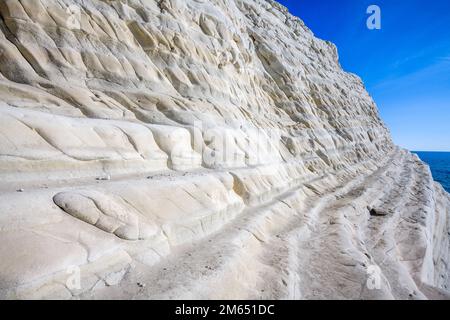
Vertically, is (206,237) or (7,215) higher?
(7,215)

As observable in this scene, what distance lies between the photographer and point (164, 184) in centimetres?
593

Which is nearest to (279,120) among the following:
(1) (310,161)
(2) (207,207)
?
(1) (310,161)

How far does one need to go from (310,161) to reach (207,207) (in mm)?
9937

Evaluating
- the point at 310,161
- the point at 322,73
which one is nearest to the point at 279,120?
the point at 310,161

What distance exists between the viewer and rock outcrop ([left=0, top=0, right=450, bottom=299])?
394 cm

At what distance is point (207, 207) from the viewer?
644cm

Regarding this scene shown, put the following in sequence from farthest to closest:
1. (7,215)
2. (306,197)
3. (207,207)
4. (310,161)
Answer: (310,161), (306,197), (207,207), (7,215)

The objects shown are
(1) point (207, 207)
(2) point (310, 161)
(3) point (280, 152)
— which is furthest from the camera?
(2) point (310, 161)

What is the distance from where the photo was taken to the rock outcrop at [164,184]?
3941 millimetres

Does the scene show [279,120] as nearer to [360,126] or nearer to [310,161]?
[310,161]

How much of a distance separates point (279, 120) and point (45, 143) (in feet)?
42.8
